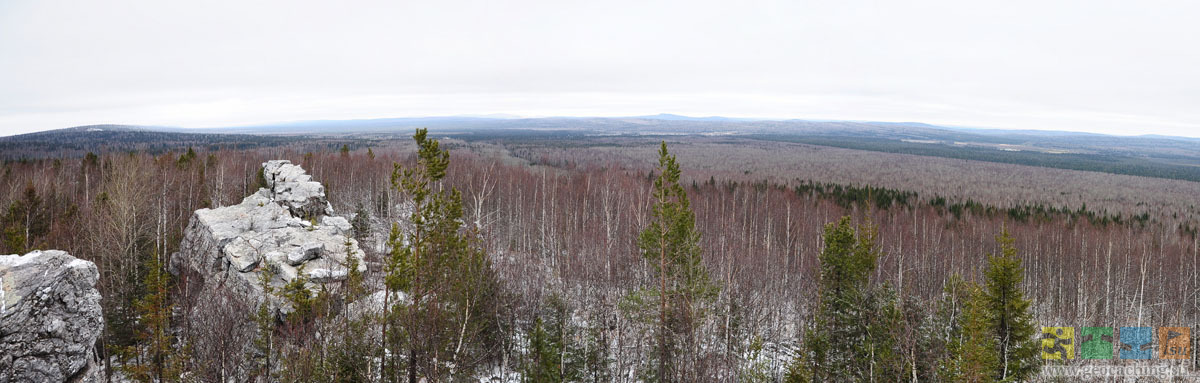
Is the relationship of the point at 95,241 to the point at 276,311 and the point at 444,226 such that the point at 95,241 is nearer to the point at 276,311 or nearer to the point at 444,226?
the point at 276,311

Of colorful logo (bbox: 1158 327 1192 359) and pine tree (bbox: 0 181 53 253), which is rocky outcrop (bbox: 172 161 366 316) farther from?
colorful logo (bbox: 1158 327 1192 359)

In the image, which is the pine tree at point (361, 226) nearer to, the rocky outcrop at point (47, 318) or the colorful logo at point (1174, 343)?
the rocky outcrop at point (47, 318)

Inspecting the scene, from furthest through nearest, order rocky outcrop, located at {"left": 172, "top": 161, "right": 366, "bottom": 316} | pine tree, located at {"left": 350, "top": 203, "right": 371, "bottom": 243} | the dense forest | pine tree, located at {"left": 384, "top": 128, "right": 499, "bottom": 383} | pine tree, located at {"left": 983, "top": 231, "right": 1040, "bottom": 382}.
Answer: pine tree, located at {"left": 350, "top": 203, "right": 371, "bottom": 243} < rocky outcrop, located at {"left": 172, "top": 161, "right": 366, "bottom": 316} < pine tree, located at {"left": 983, "top": 231, "right": 1040, "bottom": 382} < the dense forest < pine tree, located at {"left": 384, "top": 128, "right": 499, "bottom": 383}

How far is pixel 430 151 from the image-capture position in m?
19.2

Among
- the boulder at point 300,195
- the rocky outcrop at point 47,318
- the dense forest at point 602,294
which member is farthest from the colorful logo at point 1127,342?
the boulder at point 300,195

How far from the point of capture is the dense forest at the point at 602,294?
19.8m

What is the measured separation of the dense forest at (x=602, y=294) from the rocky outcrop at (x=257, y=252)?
4.54ft

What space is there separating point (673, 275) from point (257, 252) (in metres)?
22.3

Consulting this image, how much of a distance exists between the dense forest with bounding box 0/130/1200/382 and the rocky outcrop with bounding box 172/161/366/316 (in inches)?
54.5

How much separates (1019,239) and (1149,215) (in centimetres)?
4376

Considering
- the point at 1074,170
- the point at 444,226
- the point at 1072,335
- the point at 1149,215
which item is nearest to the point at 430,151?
the point at 444,226

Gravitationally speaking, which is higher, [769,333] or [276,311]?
[276,311]

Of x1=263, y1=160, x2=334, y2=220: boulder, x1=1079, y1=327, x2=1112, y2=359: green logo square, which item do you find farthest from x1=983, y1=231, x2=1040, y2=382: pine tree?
x1=263, y1=160, x2=334, y2=220: boulder

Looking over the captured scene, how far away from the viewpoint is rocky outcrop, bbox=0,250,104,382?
16.6m
